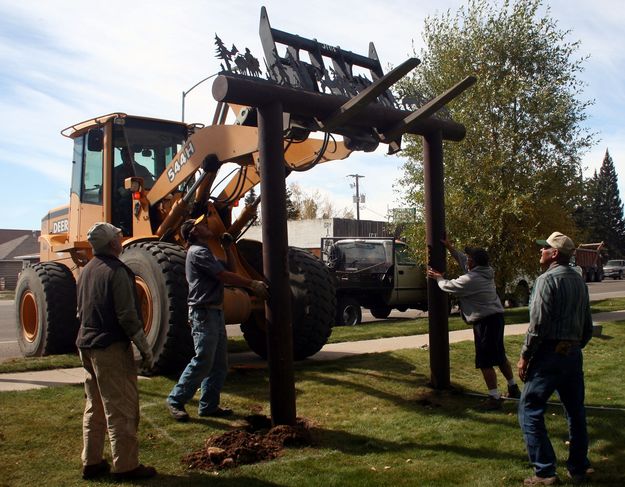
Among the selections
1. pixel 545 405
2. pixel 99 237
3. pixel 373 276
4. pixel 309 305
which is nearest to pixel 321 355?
pixel 309 305

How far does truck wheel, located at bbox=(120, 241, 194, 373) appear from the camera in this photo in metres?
7.57

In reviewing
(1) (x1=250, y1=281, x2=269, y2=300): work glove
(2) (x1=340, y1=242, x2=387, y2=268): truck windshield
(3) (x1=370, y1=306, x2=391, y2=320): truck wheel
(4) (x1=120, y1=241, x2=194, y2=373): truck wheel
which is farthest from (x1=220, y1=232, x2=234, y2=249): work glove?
(3) (x1=370, y1=306, x2=391, y2=320): truck wheel

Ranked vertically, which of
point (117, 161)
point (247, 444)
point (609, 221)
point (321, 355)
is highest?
point (609, 221)

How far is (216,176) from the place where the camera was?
8352 mm

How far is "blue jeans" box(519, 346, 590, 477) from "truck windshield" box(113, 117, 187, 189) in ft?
21.5

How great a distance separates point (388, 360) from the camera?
30.8 ft

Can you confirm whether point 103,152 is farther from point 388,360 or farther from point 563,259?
point 563,259

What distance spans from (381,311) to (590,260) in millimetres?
24594

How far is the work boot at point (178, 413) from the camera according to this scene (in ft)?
20.5

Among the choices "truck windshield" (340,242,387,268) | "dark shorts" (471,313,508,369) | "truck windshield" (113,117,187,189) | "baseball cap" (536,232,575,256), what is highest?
"truck windshield" (113,117,187,189)

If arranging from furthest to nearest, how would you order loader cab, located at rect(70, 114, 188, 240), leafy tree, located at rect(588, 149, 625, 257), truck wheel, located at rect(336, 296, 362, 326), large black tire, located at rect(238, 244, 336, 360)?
leafy tree, located at rect(588, 149, 625, 257)
truck wheel, located at rect(336, 296, 362, 326)
loader cab, located at rect(70, 114, 188, 240)
large black tire, located at rect(238, 244, 336, 360)

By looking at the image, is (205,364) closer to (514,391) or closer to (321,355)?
(514,391)

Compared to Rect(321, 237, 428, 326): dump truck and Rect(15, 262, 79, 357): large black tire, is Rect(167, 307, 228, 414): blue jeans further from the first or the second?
Rect(321, 237, 428, 326): dump truck

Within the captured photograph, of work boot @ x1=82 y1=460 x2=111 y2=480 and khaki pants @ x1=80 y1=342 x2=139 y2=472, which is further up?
khaki pants @ x1=80 y1=342 x2=139 y2=472
